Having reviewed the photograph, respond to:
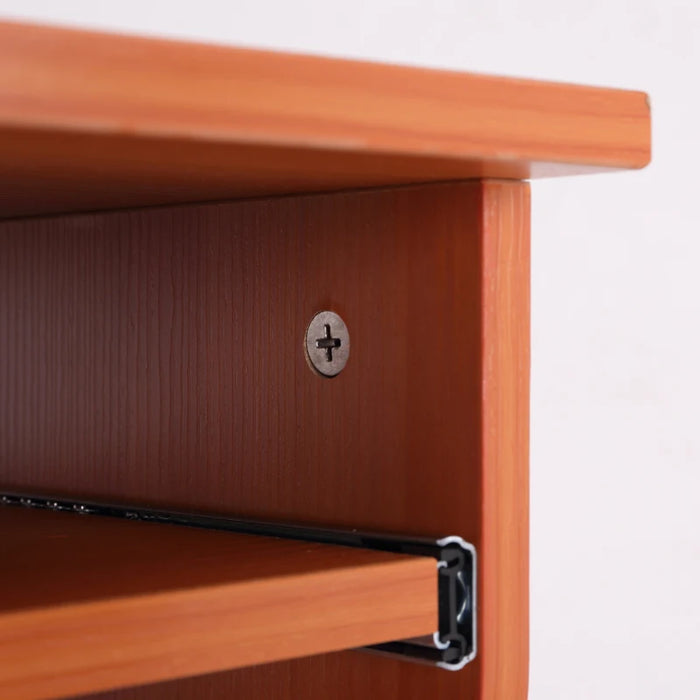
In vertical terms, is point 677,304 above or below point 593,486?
above

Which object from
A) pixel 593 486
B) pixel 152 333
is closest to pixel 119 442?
pixel 152 333

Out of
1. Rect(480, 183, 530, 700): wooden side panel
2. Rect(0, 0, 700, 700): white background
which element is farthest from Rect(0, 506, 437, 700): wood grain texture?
Rect(0, 0, 700, 700): white background

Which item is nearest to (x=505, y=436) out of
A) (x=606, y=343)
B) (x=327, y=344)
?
(x=327, y=344)

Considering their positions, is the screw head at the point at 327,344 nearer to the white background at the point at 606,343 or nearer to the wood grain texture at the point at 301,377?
the wood grain texture at the point at 301,377

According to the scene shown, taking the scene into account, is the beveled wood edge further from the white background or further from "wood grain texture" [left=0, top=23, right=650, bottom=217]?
the white background

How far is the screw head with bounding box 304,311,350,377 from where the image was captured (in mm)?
408

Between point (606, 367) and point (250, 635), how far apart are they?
125 centimetres

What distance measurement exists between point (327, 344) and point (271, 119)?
14cm

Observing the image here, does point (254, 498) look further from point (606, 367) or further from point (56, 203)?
point (606, 367)

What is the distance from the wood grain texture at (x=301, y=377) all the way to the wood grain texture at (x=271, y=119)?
3 cm

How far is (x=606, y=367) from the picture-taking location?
1543 millimetres

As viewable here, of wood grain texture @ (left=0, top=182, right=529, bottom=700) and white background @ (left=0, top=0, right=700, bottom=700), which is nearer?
wood grain texture @ (left=0, top=182, right=529, bottom=700)

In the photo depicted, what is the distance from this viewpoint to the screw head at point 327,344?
0.41m

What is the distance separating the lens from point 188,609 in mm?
324
